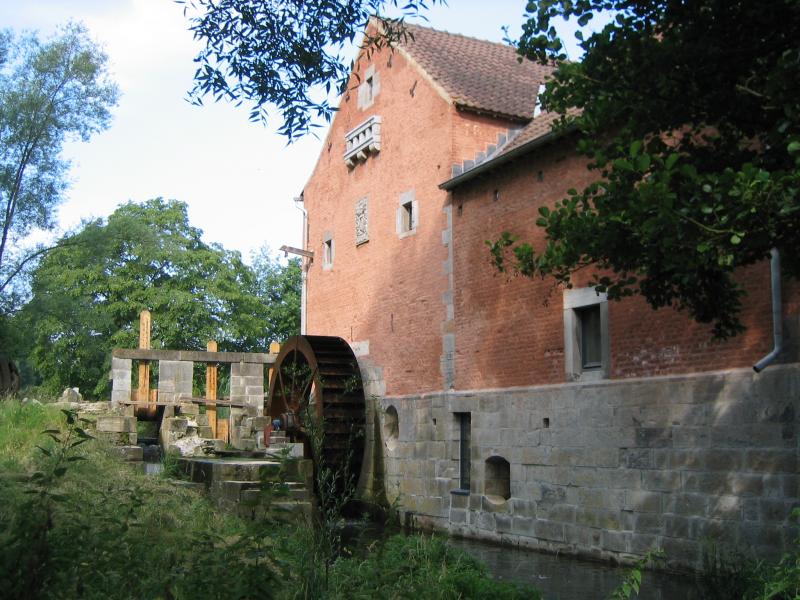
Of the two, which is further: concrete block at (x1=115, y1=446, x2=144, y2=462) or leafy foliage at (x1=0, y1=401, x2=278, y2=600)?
concrete block at (x1=115, y1=446, x2=144, y2=462)

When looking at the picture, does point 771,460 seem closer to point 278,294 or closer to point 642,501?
point 642,501

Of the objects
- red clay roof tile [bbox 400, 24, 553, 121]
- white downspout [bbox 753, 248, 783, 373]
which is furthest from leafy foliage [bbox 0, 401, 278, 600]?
red clay roof tile [bbox 400, 24, 553, 121]

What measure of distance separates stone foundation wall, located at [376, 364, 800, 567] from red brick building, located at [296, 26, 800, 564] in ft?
0.08

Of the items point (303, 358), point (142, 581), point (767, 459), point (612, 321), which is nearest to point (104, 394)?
point (303, 358)

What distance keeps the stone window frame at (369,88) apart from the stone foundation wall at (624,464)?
622 centimetres

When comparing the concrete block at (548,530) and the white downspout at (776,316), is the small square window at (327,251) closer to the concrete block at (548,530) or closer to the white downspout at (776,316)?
the concrete block at (548,530)

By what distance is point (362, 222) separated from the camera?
17.6 meters

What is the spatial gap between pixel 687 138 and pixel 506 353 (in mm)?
6319

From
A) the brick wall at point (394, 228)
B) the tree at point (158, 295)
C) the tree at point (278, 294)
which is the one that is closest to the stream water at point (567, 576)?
the brick wall at point (394, 228)

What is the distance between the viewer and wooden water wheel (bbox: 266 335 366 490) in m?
16.2

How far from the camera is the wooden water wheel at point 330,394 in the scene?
1622 centimetres

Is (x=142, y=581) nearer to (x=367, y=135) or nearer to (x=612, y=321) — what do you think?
(x=612, y=321)

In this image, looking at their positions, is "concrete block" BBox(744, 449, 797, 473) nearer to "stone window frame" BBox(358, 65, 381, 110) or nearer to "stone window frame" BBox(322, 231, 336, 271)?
"stone window frame" BBox(358, 65, 381, 110)

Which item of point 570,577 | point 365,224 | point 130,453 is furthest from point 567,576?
point 365,224
